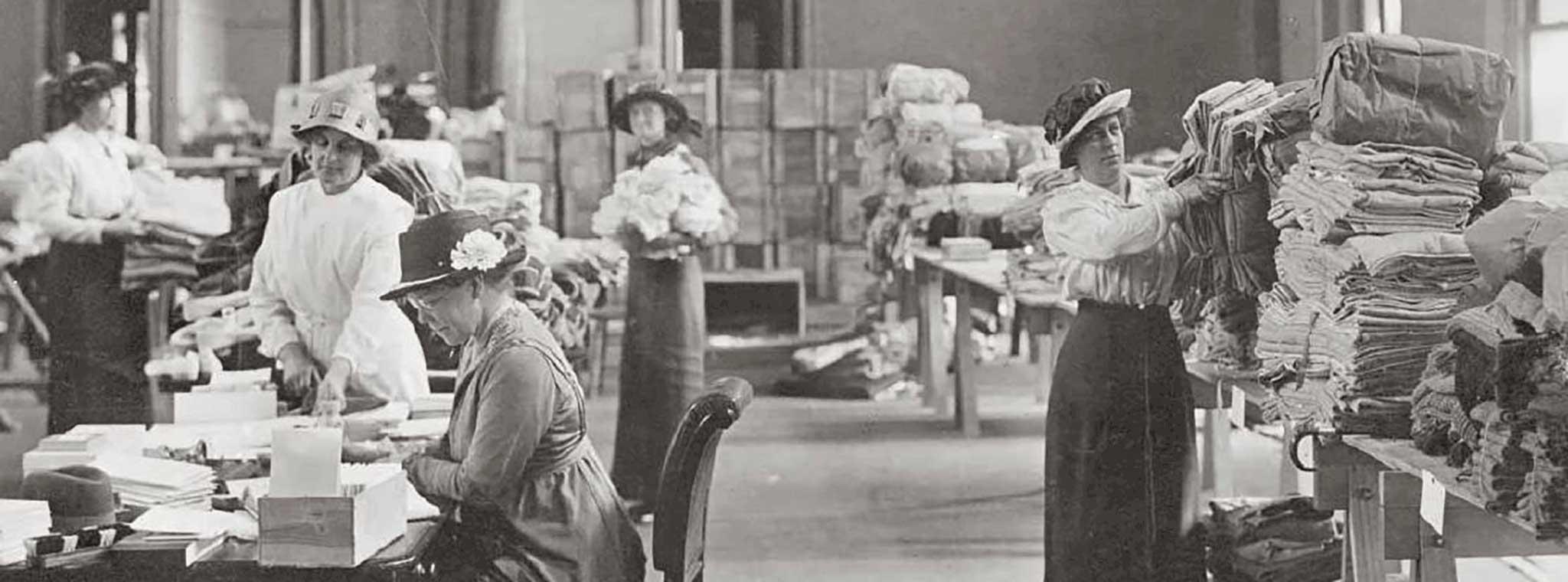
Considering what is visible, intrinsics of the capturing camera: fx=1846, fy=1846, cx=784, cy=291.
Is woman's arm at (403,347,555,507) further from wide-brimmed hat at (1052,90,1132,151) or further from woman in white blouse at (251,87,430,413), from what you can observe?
wide-brimmed hat at (1052,90,1132,151)

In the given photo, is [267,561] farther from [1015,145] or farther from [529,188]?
[1015,145]

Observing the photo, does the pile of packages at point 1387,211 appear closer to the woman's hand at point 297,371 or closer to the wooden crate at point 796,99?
the woman's hand at point 297,371

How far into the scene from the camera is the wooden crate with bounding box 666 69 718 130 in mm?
11289

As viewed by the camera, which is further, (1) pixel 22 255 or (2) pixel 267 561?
(1) pixel 22 255

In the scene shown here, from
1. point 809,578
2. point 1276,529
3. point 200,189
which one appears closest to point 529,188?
point 200,189

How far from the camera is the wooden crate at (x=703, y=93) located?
11289 mm

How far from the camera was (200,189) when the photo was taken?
26.4 feet

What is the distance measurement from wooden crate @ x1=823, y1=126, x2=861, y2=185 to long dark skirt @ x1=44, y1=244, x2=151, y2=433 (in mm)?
4510

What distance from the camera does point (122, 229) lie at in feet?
25.8

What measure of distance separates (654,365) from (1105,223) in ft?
8.93

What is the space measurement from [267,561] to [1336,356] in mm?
2125

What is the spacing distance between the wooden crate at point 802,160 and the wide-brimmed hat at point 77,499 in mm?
8011


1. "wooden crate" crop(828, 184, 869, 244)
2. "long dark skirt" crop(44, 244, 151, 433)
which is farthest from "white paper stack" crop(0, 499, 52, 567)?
"wooden crate" crop(828, 184, 869, 244)

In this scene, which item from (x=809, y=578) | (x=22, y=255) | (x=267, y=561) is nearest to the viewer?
(x=267, y=561)
